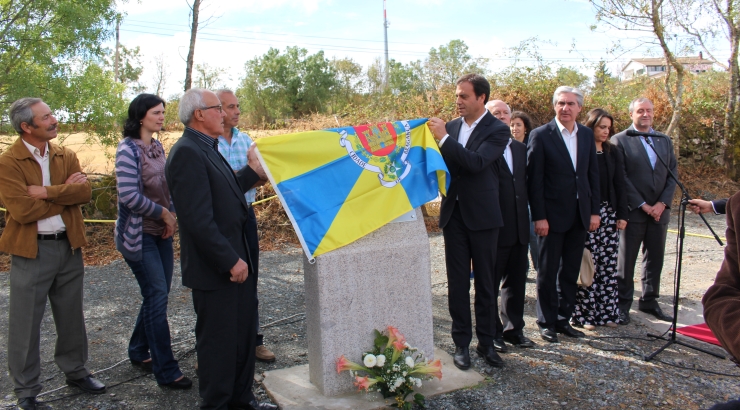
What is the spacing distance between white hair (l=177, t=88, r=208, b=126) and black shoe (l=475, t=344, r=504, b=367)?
2.77 metres

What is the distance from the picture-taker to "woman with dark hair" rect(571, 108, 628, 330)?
5348 millimetres

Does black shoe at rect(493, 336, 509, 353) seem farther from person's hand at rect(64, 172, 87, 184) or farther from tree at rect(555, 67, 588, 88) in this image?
tree at rect(555, 67, 588, 88)

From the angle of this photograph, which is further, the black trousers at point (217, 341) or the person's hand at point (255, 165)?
the person's hand at point (255, 165)

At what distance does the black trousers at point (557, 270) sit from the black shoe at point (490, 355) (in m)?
0.83

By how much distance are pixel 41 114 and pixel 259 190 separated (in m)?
6.68

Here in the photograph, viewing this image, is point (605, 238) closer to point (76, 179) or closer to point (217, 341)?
point (217, 341)

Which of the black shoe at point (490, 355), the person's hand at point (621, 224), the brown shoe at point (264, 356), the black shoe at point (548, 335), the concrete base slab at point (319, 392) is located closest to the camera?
the concrete base slab at point (319, 392)

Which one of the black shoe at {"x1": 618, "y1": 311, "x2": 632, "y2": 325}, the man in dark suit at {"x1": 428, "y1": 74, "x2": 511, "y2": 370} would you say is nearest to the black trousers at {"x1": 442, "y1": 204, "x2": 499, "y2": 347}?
the man in dark suit at {"x1": 428, "y1": 74, "x2": 511, "y2": 370}

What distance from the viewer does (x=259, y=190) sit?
33.9ft

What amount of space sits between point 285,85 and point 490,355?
853 inches

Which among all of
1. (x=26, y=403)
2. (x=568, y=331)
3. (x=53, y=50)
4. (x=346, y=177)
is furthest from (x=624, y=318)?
(x=53, y=50)

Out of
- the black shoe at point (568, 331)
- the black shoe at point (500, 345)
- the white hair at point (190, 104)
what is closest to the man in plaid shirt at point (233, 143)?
the white hair at point (190, 104)

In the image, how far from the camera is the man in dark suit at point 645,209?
5.58m

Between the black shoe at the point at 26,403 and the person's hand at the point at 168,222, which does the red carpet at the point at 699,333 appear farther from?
the black shoe at the point at 26,403
